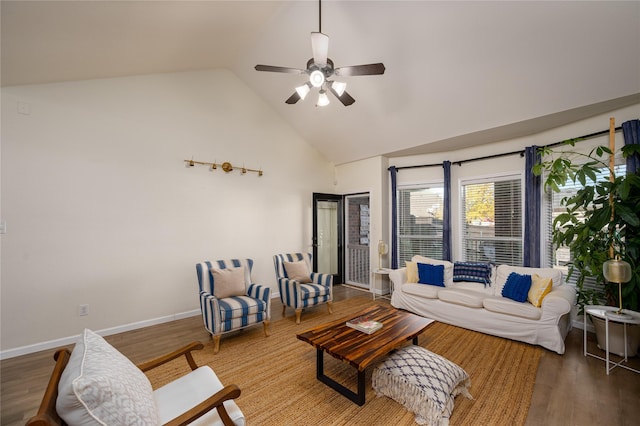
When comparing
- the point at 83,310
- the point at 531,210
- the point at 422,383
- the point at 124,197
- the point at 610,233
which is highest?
the point at 124,197

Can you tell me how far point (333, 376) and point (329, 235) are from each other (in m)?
3.51

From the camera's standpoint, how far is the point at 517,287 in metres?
3.24

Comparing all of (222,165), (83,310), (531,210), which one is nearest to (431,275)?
(531,210)

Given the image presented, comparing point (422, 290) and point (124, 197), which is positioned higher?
point (124, 197)

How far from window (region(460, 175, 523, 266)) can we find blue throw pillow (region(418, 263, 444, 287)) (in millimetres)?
932

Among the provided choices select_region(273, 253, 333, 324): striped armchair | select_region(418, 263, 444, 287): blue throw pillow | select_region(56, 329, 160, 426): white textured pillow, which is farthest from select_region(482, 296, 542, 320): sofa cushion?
select_region(56, 329, 160, 426): white textured pillow

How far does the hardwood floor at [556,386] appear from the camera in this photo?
6.35ft

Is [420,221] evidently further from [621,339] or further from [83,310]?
[83,310]

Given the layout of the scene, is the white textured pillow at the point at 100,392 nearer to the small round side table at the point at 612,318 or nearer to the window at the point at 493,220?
the small round side table at the point at 612,318

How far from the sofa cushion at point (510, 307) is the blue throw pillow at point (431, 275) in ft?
2.22

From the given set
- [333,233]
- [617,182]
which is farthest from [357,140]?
[617,182]

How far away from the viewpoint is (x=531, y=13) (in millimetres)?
2428

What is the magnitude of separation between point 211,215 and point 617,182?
4931 mm

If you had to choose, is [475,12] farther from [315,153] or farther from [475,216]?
[315,153]
